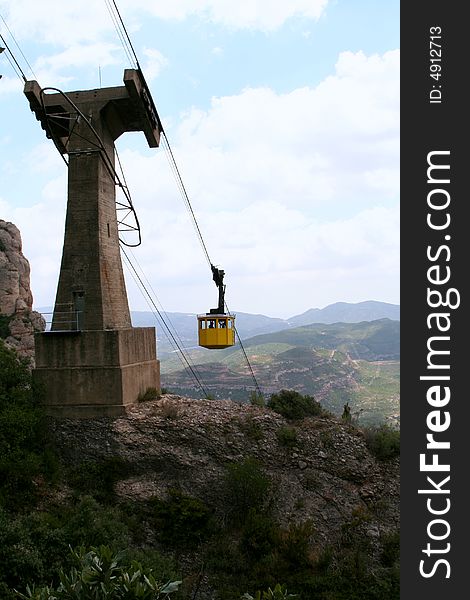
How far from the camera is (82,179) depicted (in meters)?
21.6

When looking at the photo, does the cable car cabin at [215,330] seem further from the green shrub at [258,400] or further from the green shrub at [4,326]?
the green shrub at [4,326]

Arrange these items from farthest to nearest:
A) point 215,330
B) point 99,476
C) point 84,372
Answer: point 215,330 → point 84,372 → point 99,476

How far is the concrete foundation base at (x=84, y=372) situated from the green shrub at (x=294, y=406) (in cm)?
603

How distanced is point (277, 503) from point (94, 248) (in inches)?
455

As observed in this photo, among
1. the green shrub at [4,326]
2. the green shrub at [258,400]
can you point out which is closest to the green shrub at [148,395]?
the green shrub at [258,400]

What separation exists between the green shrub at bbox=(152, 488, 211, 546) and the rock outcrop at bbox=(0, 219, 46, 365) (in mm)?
21256

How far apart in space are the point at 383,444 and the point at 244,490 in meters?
5.79

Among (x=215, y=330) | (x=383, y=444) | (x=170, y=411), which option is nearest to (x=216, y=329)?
(x=215, y=330)

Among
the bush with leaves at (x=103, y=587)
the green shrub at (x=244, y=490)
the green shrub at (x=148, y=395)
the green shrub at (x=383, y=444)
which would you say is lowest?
the green shrub at (x=244, y=490)

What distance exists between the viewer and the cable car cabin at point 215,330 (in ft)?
77.7

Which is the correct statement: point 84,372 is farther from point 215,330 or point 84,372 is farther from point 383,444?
point 383,444

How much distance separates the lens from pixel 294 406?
22.7 m

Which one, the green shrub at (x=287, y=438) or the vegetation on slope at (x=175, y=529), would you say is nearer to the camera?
the vegetation on slope at (x=175, y=529)

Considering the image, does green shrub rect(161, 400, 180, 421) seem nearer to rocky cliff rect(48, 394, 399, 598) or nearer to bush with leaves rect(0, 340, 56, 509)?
rocky cliff rect(48, 394, 399, 598)
